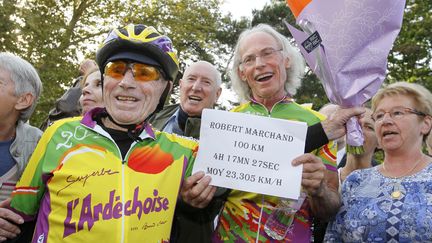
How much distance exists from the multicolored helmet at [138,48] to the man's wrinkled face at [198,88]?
1.82m

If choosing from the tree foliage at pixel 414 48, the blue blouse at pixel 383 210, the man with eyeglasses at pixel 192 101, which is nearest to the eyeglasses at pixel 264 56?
the man with eyeglasses at pixel 192 101

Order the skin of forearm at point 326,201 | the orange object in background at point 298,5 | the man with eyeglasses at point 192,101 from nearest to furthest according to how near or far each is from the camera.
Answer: the orange object in background at point 298,5
the skin of forearm at point 326,201
the man with eyeglasses at point 192,101

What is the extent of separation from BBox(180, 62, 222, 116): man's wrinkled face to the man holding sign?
3.35 feet

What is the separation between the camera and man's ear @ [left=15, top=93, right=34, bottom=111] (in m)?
3.08

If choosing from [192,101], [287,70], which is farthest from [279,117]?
[192,101]

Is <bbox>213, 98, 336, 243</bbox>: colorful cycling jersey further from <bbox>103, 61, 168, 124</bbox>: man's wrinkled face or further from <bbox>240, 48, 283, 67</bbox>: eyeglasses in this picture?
<bbox>103, 61, 168, 124</bbox>: man's wrinkled face


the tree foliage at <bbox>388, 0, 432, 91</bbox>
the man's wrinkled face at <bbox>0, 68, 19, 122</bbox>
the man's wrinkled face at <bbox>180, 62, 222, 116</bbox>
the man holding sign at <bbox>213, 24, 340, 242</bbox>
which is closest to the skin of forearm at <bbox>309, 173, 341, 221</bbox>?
the man holding sign at <bbox>213, 24, 340, 242</bbox>

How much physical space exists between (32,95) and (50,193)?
0.95 m

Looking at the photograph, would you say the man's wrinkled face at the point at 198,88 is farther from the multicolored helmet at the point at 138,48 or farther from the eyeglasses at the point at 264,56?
the multicolored helmet at the point at 138,48

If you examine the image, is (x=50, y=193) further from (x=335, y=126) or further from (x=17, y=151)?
(x=335, y=126)

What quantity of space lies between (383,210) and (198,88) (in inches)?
82.0

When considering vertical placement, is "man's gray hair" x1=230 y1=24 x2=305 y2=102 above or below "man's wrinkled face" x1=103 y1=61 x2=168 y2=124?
above

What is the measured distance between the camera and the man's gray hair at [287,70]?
11.1ft

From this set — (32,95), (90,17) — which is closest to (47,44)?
(90,17)
